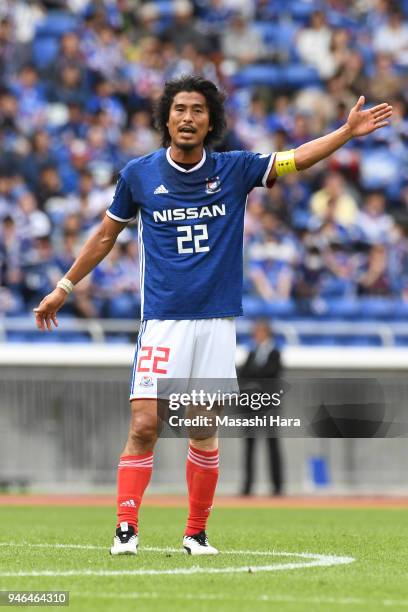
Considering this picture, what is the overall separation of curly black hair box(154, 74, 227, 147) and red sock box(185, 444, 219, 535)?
1717 mm

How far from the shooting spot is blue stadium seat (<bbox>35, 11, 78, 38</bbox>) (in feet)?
70.2

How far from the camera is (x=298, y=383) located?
56.0 ft

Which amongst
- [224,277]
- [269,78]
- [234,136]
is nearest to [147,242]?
[224,277]

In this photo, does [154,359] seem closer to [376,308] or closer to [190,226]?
[190,226]

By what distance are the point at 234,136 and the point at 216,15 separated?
320 centimetres

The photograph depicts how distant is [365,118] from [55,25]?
15023 mm

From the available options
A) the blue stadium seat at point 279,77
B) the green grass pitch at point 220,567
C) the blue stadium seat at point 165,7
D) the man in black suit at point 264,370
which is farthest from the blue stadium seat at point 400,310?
the green grass pitch at point 220,567

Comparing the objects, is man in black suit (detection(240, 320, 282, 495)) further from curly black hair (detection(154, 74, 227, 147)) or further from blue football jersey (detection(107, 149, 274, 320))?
blue football jersey (detection(107, 149, 274, 320))

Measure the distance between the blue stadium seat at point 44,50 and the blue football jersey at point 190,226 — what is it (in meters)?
13.9

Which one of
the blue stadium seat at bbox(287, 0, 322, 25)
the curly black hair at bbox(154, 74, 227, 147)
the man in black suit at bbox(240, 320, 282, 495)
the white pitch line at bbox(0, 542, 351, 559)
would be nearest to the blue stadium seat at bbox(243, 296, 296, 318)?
the man in black suit at bbox(240, 320, 282, 495)

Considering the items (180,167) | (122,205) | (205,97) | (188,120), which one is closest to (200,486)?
(122,205)

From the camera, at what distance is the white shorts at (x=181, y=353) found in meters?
7.25

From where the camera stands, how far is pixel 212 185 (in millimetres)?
7453

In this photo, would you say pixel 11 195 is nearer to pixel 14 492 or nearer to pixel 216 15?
pixel 14 492
